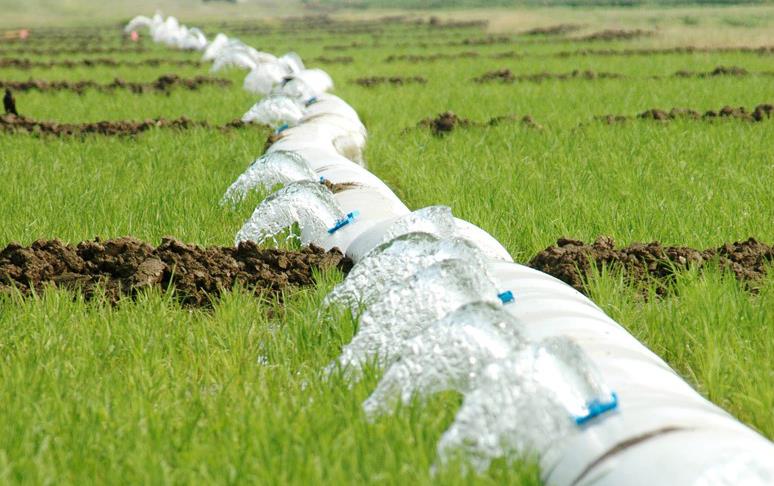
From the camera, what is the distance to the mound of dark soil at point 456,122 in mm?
8625

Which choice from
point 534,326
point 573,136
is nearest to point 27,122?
point 573,136

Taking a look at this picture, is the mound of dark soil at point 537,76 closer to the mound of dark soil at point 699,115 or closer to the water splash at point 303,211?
the mound of dark soil at point 699,115

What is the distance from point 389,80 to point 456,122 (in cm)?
554

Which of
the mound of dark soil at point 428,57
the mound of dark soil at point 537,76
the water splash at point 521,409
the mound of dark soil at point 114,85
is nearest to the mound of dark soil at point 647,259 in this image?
the water splash at point 521,409

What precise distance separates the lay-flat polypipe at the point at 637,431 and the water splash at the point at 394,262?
0.23 metres

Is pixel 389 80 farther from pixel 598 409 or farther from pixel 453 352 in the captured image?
pixel 598 409

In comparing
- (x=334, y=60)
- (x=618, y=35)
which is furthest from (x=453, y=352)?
(x=618, y=35)

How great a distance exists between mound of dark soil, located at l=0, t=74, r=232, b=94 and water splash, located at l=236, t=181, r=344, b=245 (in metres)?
8.40

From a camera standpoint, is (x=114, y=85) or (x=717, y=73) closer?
(x=114, y=85)

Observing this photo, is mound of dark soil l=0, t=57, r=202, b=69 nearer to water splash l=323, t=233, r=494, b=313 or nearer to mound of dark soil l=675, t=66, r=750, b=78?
mound of dark soil l=675, t=66, r=750, b=78

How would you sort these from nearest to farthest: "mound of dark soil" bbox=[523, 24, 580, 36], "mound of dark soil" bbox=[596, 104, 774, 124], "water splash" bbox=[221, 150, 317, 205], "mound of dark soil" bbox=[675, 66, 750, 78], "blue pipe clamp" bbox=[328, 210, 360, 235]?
"blue pipe clamp" bbox=[328, 210, 360, 235] → "water splash" bbox=[221, 150, 317, 205] → "mound of dark soil" bbox=[596, 104, 774, 124] → "mound of dark soil" bbox=[675, 66, 750, 78] → "mound of dark soil" bbox=[523, 24, 580, 36]

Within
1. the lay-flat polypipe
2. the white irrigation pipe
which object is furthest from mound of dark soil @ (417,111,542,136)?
the lay-flat polypipe

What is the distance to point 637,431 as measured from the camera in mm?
1999

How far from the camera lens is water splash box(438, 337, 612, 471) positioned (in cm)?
211
